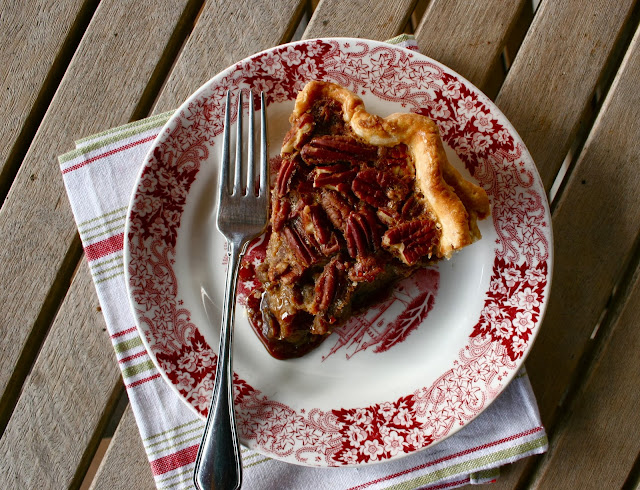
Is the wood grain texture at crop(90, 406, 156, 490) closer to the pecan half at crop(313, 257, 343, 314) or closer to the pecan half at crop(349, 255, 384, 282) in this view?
the pecan half at crop(313, 257, 343, 314)

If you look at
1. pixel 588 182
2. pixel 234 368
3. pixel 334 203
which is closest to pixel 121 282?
pixel 234 368

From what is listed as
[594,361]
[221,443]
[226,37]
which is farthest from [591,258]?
[226,37]

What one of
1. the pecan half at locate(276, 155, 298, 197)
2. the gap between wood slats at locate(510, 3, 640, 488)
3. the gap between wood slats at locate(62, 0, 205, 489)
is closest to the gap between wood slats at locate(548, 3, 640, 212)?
the gap between wood slats at locate(510, 3, 640, 488)

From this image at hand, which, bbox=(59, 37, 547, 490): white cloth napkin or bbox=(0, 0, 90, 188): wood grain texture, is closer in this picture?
bbox=(59, 37, 547, 490): white cloth napkin

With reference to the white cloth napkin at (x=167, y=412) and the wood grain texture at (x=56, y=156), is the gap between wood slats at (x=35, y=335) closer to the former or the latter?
the wood grain texture at (x=56, y=156)

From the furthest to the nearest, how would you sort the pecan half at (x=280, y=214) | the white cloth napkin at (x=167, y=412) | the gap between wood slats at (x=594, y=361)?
1. the gap between wood slats at (x=594, y=361)
2. the white cloth napkin at (x=167, y=412)
3. the pecan half at (x=280, y=214)

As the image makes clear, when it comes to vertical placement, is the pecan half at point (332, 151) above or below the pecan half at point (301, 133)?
below

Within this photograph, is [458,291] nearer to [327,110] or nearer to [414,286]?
[414,286]

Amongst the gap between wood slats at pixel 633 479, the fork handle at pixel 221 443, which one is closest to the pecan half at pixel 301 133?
the fork handle at pixel 221 443
